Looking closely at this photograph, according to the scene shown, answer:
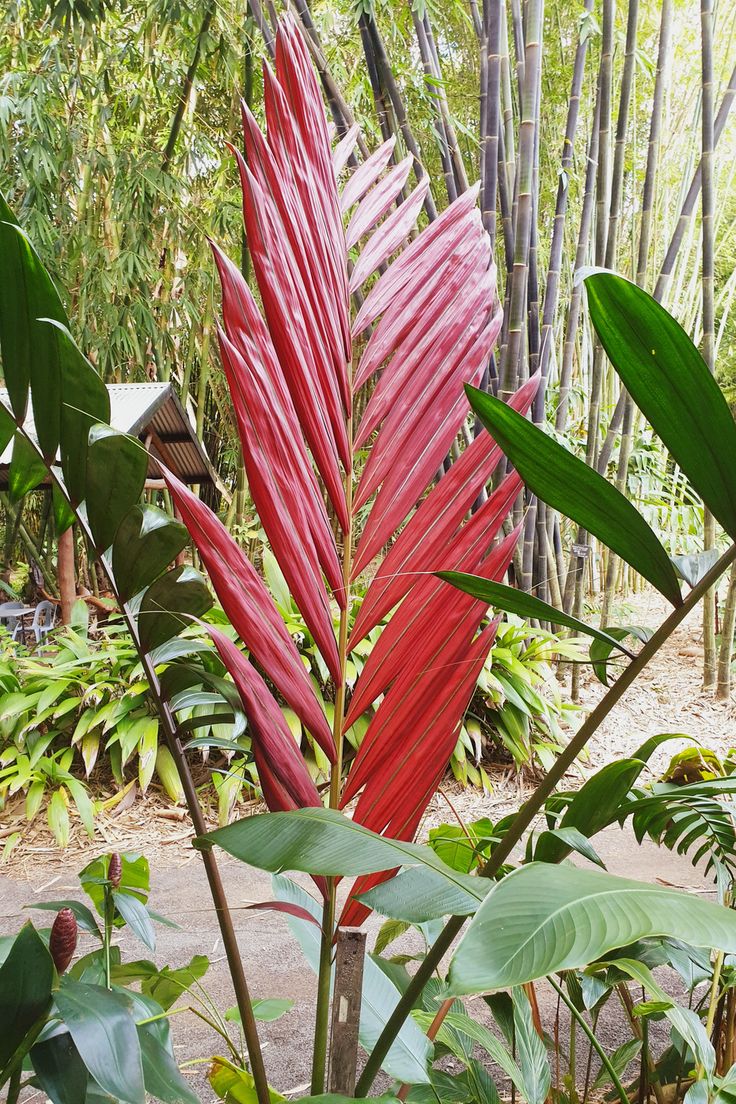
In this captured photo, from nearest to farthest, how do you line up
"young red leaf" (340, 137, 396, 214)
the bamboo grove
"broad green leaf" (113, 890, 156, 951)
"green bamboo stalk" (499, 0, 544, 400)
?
Answer: "broad green leaf" (113, 890, 156, 951), "young red leaf" (340, 137, 396, 214), "green bamboo stalk" (499, 0, 544, 400), the bamboo grove

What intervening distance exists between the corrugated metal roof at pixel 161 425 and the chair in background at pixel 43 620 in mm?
558

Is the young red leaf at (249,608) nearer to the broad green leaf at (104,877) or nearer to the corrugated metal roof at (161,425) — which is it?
the broad green leaf at (104,877)

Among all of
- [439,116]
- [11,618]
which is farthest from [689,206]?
[11,618]

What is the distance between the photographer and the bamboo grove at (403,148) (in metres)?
2.05

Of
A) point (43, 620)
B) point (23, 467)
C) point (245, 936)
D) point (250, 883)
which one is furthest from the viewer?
point (43, 620)

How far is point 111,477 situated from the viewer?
19.4 inches

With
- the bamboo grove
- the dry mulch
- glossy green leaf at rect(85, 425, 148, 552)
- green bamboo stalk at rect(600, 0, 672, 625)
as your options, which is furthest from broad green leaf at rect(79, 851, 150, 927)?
green bamboo stalk at rect(600, 0, 672, 625)

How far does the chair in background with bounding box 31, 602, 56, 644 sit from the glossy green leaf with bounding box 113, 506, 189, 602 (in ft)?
9.03

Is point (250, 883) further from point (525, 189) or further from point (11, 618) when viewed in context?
point (11, 618)

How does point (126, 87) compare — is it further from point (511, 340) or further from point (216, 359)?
point (511, 340)

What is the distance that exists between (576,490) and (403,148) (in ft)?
7.42

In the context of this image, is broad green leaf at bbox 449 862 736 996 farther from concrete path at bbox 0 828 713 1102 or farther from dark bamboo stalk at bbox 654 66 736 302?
dark bamboo stalk at bbox 654 66 736 302

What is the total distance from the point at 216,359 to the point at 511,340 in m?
2.52

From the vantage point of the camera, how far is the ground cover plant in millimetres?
353
